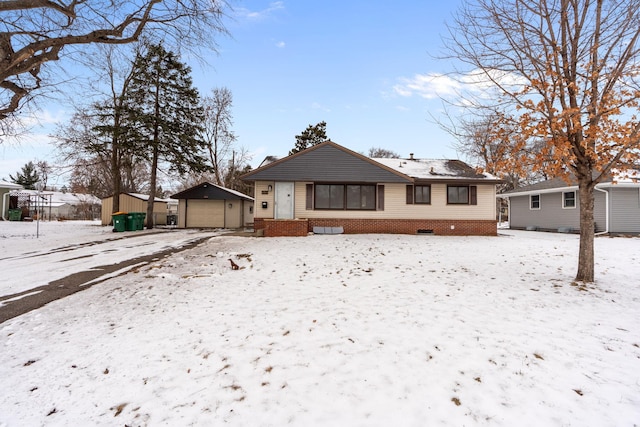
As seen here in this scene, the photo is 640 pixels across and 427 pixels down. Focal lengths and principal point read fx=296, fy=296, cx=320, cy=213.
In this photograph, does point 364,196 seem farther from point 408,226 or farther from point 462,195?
point 462,195

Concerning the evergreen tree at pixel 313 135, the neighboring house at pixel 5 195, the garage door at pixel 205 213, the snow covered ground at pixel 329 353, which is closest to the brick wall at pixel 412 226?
the snow covered ground at pixel 329 353

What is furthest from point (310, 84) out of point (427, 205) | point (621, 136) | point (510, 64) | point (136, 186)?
point (136, 186)

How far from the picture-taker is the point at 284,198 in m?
14.8

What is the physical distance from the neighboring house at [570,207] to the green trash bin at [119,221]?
2261 centimetres

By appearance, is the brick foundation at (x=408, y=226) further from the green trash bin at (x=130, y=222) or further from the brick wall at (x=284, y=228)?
the green trash bin at (x=130, y=222)

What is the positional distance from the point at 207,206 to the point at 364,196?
12.5 m

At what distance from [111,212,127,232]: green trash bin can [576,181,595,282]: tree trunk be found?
20.8m

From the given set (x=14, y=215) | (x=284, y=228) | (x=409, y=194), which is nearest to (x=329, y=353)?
(x=284, y=228)

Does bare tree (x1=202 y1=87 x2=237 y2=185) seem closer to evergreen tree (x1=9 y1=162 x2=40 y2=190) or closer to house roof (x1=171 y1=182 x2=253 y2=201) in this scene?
house roof (x1=171 y1=182 x2=253 y2=201)

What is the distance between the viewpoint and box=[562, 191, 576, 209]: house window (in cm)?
1677

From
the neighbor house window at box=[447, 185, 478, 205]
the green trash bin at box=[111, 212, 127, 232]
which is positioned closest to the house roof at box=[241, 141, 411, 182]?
the neighbor house window at box=[447, 185, 478, 205]

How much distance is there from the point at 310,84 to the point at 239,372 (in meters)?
16.3

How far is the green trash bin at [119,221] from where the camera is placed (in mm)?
17578

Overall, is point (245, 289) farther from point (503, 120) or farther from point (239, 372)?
point (503, 120)
